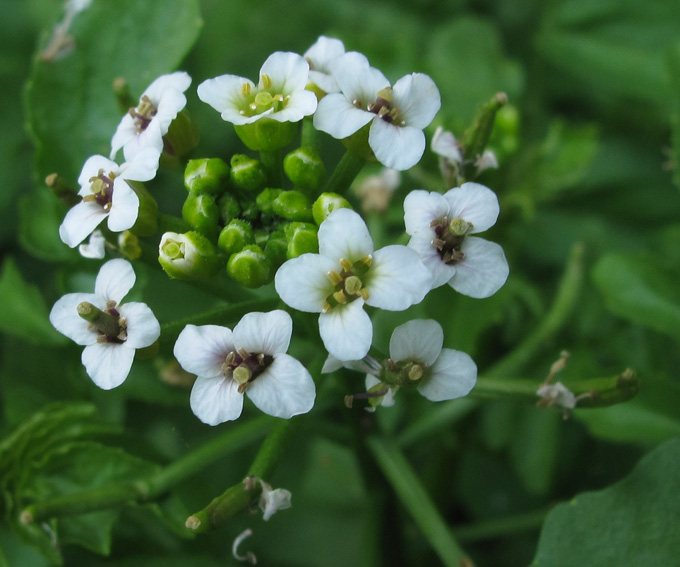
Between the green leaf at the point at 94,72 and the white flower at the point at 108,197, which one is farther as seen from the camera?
the green leaf at the point at 94,72

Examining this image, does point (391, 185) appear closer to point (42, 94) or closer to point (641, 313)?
point (641, 313)

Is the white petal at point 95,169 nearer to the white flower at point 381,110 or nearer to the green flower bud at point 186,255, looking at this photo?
the green flower bud at point 186,255

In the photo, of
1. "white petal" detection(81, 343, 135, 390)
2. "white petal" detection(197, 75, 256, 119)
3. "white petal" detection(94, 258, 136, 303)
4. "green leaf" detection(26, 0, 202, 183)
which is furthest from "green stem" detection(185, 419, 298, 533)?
"green leaf" detection(26, 0, 202, 183)

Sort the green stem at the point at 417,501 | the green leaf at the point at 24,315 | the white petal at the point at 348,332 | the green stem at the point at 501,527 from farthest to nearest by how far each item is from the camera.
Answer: the green stem at the point at 501,527
the green leaf at the point at 24,315
the green stem at the point at 417,501
the white petal at the point at 348,332

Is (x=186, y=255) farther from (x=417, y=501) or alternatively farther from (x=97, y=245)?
(x=417, y=501)

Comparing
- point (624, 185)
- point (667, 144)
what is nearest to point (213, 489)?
point (624, 185)

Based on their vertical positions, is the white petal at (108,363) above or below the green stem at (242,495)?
above

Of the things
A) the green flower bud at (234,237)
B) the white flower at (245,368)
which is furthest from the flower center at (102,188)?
the white flower at (245,368)

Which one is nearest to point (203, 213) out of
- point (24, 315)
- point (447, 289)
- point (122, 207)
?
point (122, 207)
